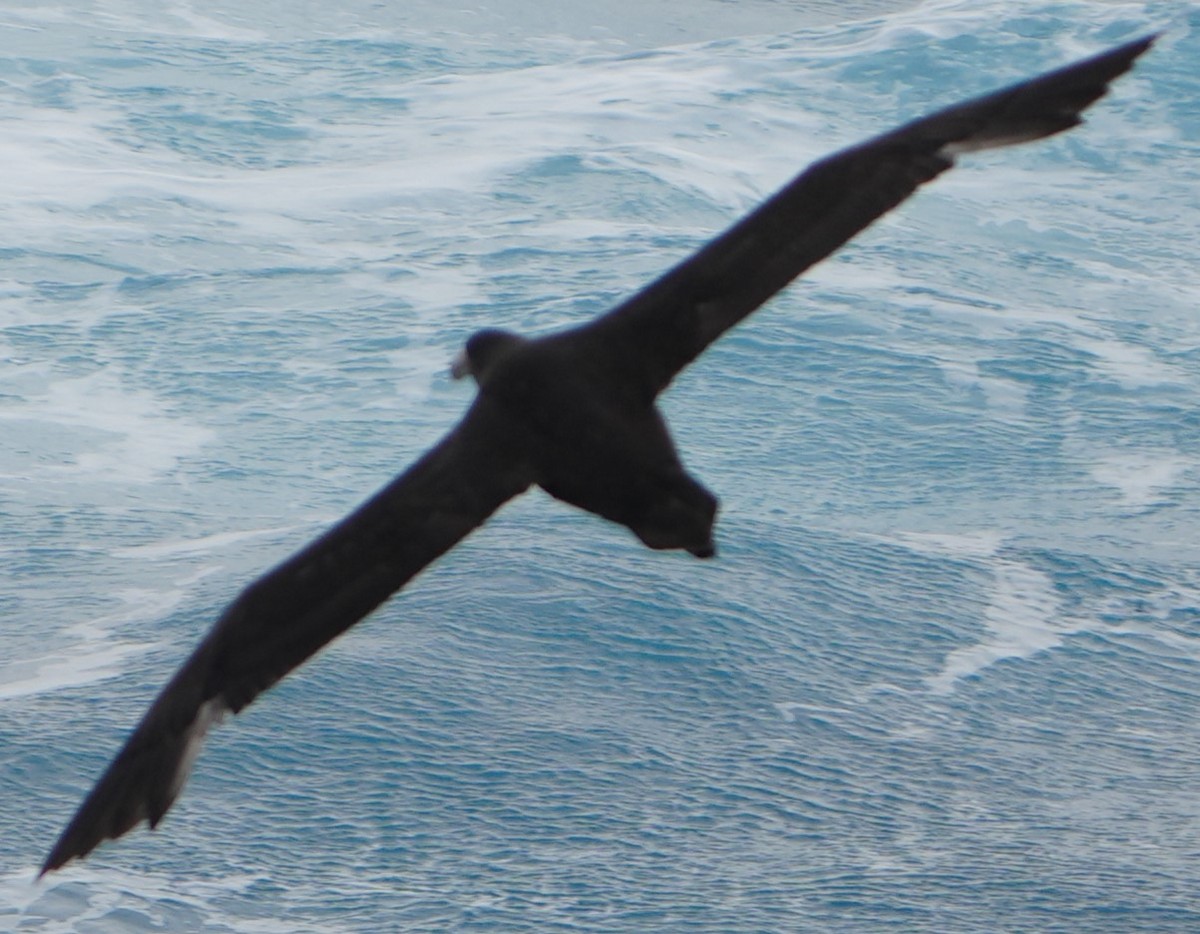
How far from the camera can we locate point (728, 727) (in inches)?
760

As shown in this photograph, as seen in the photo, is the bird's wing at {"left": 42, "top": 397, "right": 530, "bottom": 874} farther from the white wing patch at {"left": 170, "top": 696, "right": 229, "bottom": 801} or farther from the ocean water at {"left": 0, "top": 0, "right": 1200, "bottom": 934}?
the ocean water at {"left": 0, "top": 0, "right": 1200, "bottom": 934}

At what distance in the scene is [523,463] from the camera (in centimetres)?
589

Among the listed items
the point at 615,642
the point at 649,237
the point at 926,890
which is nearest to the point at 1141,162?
the point at 649,237

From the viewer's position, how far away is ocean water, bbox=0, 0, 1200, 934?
17281mm

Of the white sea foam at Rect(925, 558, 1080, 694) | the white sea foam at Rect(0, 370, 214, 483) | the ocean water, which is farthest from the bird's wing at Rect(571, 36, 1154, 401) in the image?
the white sea foam at Rect(0, 370, 214, 483)

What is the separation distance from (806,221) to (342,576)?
85.0 inches

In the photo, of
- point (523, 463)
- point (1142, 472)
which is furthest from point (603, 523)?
point (523, 463)

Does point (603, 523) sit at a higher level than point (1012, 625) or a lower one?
higher

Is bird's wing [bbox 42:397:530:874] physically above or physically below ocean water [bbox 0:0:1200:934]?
above

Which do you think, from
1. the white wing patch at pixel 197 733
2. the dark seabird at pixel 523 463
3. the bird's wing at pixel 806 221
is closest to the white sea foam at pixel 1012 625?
the bird's wing at pixel 806 221

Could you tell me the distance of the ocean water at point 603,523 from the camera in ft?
56.7

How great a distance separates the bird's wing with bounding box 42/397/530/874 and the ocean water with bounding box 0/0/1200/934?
877 cm

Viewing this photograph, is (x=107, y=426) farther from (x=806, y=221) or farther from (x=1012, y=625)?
(x=806, y=221)

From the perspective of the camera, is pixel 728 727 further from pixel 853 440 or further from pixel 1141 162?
pixel 1141 162
